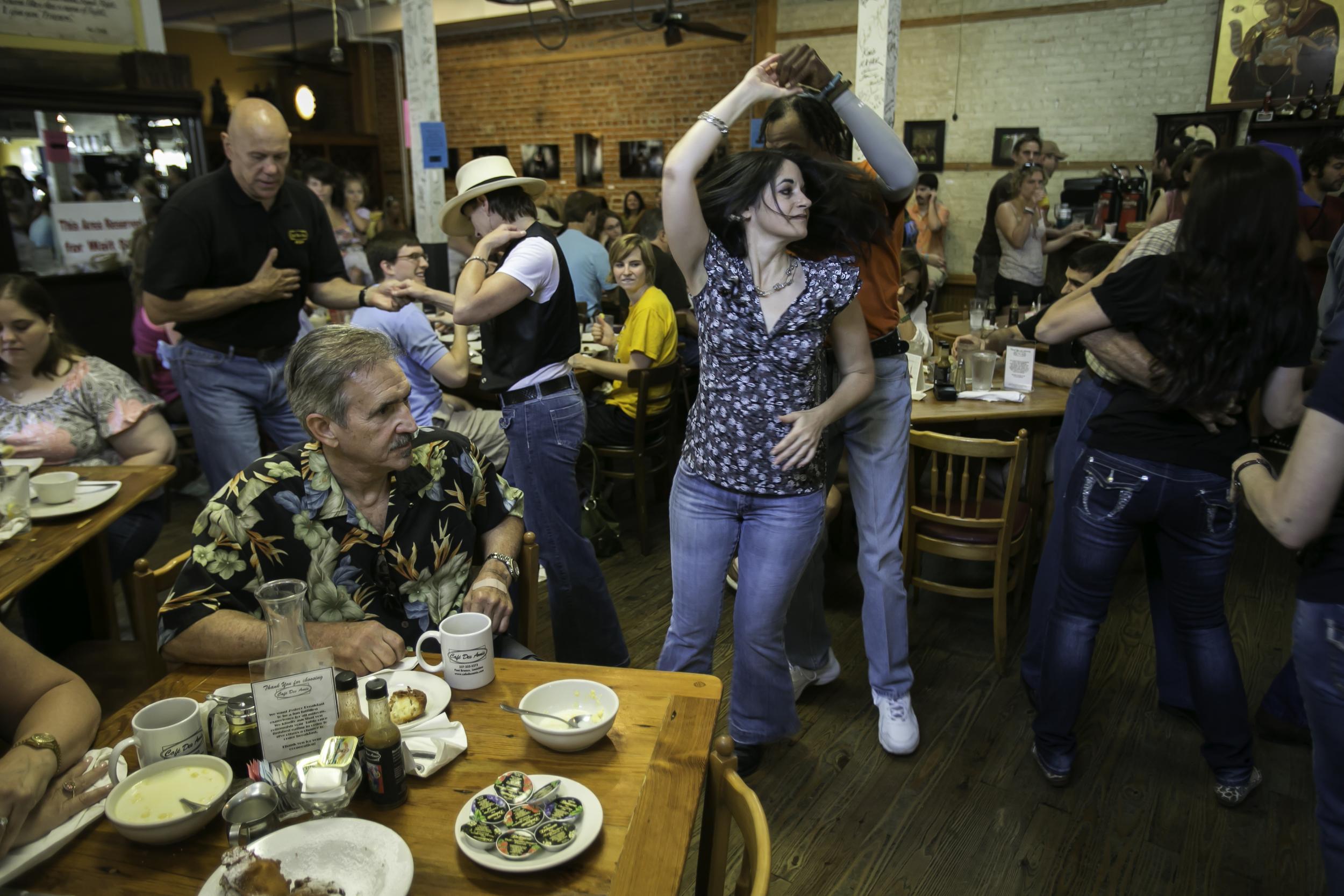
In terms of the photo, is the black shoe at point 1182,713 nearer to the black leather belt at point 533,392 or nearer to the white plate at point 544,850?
the black leather belt at point 533,392

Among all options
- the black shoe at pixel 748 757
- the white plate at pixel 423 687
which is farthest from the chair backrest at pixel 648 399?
the white plate at pixel 423 687

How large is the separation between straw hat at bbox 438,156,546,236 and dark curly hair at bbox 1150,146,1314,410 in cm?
179

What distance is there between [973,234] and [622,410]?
219 inches

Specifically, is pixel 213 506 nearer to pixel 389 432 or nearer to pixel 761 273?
pixel 389 432

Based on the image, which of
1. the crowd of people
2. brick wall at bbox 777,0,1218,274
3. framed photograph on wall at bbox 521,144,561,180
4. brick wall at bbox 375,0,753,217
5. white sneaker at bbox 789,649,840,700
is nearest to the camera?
the crowd of people

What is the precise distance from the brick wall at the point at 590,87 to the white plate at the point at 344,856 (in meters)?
8.78

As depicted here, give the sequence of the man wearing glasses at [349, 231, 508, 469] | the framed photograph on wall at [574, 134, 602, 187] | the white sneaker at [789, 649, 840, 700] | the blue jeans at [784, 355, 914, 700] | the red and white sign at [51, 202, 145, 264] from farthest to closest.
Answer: the framed photograph on wall at [574, 134, 602, 187] → the red and white sign at [51, 202, 145, 264] → the man wearing glasses at [349, 231, 508, 469] → the white sneaker at [789, 649, 840, 700] → the blue jeans at [784, 355, 914, 700]

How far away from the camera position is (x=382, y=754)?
1.13 meters

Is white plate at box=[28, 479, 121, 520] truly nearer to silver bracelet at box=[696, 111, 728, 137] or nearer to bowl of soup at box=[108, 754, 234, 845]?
bowl of soup at box=[108, 754, 234, 845]

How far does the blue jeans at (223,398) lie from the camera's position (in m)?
3.03

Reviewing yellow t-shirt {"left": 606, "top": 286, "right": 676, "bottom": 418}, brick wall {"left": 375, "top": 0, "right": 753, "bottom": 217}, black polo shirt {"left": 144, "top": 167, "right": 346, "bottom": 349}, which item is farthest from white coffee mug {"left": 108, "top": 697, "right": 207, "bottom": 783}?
brick wall {"left": 375, "top": 0, "right": 753, "bottom": 217}

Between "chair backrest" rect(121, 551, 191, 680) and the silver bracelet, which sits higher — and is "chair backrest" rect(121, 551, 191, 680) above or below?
→ below

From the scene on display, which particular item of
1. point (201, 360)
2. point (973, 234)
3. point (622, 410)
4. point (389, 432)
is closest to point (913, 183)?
point (389, 432)

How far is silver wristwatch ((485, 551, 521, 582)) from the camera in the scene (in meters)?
1.84
